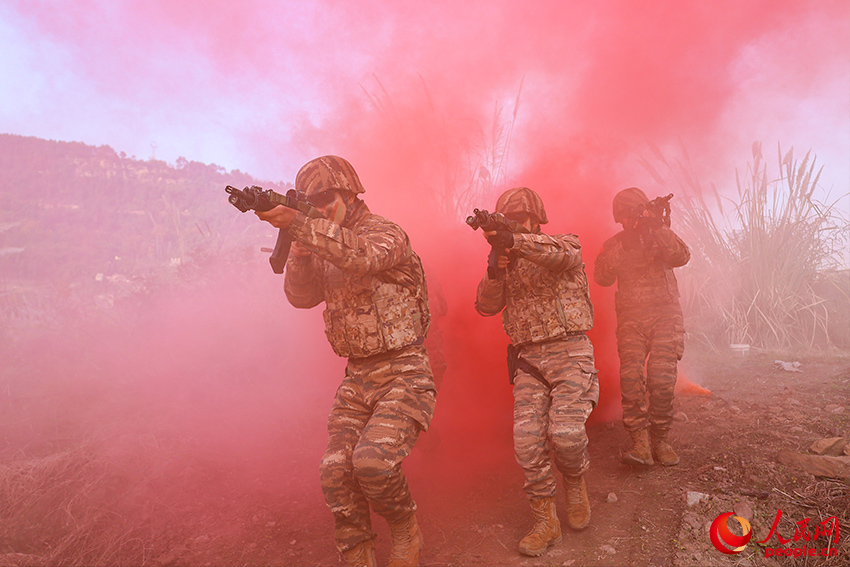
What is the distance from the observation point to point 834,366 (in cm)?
717

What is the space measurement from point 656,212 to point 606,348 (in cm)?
214

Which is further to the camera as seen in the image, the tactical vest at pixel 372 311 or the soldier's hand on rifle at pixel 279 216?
the tactical vest at pixel 372 311

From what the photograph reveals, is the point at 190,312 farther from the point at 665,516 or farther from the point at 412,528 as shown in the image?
the point at 665,516

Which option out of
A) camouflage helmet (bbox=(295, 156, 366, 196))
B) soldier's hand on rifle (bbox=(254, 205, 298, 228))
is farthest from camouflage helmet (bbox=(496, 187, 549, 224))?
soldier's hand on rifle (bbox=(254, 205, 298, 228))

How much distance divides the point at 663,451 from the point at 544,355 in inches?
67.1

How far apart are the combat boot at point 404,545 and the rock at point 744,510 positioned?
2.08 metres

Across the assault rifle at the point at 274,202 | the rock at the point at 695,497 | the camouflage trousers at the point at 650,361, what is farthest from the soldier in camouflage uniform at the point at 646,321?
the assault rifle at the point at 274,202

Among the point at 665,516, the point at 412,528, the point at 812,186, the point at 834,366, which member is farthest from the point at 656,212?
the point at 812,186

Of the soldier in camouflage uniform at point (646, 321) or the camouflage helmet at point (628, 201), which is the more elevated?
the camouflage helmet at point (628, 201)

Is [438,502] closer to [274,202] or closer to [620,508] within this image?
[620,508]

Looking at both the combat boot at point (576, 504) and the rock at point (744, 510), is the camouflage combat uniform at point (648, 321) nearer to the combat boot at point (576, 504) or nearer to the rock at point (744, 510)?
the rock at point (744, 510)

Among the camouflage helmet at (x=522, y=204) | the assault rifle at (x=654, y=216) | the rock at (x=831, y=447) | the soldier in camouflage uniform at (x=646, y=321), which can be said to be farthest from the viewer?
the assault rifle at (x=654, y=216)

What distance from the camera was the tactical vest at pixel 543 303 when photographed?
350cm

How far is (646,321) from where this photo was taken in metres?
4.56
